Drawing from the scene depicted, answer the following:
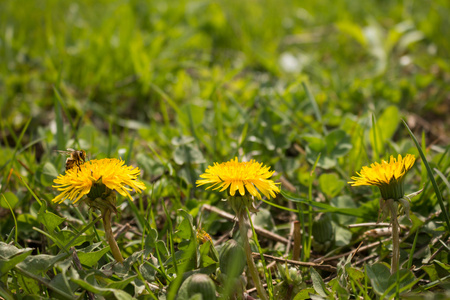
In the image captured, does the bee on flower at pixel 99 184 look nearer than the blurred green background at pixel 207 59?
Yes

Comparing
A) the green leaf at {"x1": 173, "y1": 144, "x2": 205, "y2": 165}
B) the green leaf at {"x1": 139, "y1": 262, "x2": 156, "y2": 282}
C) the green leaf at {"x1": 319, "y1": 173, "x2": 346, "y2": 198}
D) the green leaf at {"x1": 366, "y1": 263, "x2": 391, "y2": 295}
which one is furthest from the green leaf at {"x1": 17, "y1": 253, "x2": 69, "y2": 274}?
the green leaf at {"x1": 319, "y1": 173, "x2": 346, "y2": 198}

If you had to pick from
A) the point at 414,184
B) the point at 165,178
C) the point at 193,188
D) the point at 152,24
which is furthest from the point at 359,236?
the point at 152,24

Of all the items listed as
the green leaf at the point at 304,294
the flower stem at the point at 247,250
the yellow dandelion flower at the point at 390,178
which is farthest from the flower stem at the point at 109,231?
the yellow dandelion flower at the point at 390,178

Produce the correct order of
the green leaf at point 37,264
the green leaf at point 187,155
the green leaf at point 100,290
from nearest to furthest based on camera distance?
the green leaf at point 100,290, the green leaf at point 37,264, the green leaf at point 187,155

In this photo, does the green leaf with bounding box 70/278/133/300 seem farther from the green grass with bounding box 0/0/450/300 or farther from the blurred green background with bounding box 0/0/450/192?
the blurred green background with bounding box 0/0/450/192

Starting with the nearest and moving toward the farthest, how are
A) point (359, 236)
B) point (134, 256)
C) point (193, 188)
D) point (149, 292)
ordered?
point (149, 292) < point (134, 256) < point (359, 236) < point (193, 188)

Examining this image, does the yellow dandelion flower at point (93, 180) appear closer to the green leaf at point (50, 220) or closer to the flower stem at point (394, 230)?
the green leaf at point (50, 220)

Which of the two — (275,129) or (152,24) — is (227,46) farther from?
(275,129)
